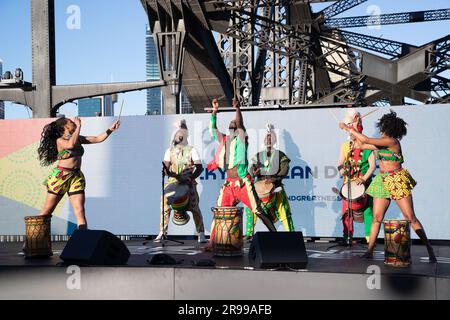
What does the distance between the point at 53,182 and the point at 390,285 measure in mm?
4910

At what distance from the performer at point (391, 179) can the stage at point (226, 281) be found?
1.65ft

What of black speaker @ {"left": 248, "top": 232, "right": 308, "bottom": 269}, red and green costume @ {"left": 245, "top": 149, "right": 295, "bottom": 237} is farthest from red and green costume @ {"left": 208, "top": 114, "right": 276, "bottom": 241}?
black speaker @ {"left": 248, "top": 232, "right": 308, "bottom": 269}

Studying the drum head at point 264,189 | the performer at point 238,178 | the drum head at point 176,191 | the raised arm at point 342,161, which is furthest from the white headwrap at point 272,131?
the drum head at point 176,191

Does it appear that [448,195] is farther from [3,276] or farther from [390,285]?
[3,276]

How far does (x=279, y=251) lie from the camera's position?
21.8 feet

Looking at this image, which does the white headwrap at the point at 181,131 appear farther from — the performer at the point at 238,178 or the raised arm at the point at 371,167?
the raised arm at the point at 371,167

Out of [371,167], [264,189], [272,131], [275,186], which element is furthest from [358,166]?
[272,131]

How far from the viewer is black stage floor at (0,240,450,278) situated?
659 cm

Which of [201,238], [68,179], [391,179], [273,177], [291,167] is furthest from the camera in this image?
[291,167]

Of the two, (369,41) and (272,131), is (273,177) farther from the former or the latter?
(369,41)

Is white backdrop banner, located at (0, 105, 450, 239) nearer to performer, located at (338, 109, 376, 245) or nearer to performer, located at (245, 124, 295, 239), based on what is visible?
performer, located at (245, 124, 295, 239)

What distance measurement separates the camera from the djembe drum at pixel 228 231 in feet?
26.3

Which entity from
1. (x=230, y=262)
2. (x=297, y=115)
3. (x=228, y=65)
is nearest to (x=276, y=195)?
(x=297, y=115)

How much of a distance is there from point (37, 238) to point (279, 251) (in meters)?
3.42
